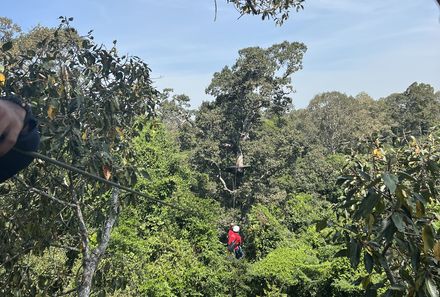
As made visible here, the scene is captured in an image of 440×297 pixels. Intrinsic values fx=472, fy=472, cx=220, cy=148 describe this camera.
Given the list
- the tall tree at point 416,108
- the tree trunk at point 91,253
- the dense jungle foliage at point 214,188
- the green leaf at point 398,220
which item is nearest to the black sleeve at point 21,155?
the dense jungle foliage at point 214,188

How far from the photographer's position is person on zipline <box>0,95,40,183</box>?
77cm

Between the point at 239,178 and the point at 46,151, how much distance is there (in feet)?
50.0

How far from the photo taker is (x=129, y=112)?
13.6 ft

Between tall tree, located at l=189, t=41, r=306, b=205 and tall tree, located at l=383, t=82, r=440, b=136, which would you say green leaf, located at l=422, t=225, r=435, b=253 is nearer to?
tall tree, located at l=189, t=41, r=306, b=205

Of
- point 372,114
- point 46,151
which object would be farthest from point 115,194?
point 372,114

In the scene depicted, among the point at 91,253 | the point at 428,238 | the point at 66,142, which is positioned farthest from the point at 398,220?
the point at 91,253

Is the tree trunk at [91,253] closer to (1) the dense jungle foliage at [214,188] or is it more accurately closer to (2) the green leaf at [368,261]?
(1) the dense jungle foliage at [214,188]

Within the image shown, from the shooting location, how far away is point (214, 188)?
17.4 m

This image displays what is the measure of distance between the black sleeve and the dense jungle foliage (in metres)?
0.44

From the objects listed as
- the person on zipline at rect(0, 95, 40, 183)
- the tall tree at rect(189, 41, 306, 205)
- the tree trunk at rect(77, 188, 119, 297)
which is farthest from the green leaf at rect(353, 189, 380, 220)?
the tall tree at rect(189, 41, 306, 205)

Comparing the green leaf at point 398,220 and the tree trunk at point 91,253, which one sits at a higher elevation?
the green leaf at point 398,220

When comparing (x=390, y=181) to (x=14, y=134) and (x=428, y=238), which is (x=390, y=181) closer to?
(x=428, y=238)

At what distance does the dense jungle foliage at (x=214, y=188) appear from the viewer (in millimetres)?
2141

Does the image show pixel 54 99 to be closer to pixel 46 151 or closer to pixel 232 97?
pixel 46 151
